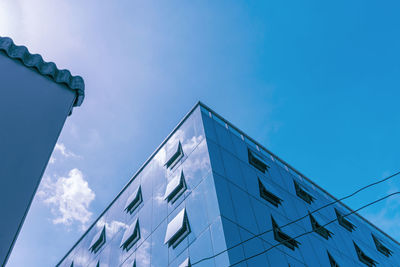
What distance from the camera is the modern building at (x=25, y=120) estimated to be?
564 centimetres

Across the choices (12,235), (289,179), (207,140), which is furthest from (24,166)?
(289,179)

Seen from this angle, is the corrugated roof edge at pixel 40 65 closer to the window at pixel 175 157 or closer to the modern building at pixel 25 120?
the modern building at pixel 25 120

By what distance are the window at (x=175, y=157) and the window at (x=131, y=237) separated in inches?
125

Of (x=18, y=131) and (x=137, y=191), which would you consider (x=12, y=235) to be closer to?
(x=18, y=131)

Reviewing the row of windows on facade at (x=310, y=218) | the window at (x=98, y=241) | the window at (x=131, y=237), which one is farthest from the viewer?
the window at (x=98, y=241)

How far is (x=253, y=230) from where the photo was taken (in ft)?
46.1

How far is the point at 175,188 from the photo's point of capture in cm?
1656

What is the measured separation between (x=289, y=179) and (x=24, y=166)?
16681mm

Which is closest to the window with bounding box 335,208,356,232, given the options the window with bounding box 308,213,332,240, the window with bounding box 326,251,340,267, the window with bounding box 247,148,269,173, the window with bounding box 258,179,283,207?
the window with bounding box 308,213,332,240

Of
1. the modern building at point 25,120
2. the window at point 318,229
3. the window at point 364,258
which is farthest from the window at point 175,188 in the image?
the window at point 364,258

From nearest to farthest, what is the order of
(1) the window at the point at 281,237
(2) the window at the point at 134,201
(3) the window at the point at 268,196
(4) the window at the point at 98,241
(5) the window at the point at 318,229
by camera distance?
(1) the window at the point at 281,237, (3) the window at the point at 268,196, (5) the window at the point at 318,229, (2) the window at the point at 134,201, (4) the window at the point at 98,241

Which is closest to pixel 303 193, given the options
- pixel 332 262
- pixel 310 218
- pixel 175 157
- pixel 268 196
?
pixel 310 218

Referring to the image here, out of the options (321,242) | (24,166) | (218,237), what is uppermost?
(321,242)

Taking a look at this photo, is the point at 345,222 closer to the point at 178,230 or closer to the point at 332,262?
the point at 332,262
